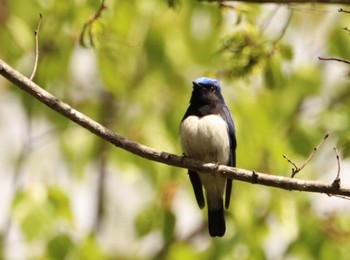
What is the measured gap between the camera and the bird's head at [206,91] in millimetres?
5734

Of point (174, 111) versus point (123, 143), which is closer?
point (123, 143)

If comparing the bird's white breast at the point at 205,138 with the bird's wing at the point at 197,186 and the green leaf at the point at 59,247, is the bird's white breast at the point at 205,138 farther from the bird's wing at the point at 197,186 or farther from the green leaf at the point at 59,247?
the green leaf at the point at 59,247

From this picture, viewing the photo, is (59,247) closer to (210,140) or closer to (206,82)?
(210,140)

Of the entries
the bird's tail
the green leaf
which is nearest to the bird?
the bird's tail

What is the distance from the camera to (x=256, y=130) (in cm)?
593

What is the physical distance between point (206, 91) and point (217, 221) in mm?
970

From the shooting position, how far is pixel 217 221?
19.6 ft

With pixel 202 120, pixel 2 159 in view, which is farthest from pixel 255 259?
pixel 2 159

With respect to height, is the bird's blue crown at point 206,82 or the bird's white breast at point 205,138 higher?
the bird's blue crown at point 206,82

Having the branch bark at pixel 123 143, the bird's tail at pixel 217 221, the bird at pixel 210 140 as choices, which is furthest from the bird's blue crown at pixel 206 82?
the branch bark at pixel 123 143

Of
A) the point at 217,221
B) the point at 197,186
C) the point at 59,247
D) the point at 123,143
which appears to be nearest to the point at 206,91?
the point at 197,186

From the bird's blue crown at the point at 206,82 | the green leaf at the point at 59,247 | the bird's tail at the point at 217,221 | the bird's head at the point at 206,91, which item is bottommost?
the green leaf at the point at 59,247

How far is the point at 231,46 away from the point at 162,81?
79.5 inches

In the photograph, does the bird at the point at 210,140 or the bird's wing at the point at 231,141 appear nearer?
the bird at the point at 210,140
